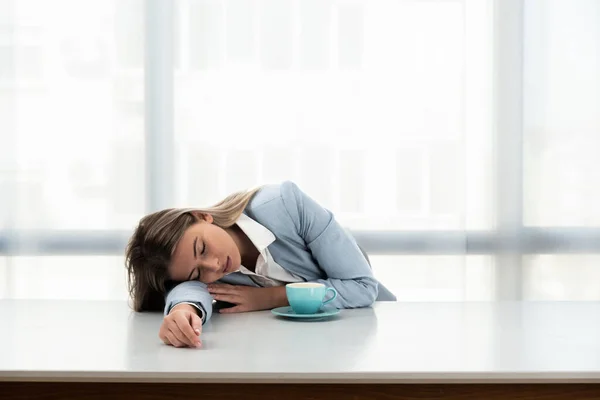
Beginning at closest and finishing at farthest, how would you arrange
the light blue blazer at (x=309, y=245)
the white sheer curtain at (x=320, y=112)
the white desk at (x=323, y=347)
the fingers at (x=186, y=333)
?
the white desk at (x=323, y=347) → the fingers at (x=186, y=333) → the light blue blazer at (x=309, y=245) → the white sheer curtain at (x=320, y=112)

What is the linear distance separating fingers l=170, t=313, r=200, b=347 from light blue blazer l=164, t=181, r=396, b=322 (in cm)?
51

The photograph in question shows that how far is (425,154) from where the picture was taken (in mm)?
3025

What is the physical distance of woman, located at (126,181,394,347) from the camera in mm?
1584

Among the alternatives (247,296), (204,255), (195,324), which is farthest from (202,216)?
(195,324)

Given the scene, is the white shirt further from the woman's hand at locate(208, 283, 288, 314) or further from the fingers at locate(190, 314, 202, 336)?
the fingers at locate(190, 314, 202, 336)

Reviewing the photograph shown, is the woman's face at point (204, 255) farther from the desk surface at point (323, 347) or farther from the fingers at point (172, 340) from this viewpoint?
the fingers at point (172, 340)

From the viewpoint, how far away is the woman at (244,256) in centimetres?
158

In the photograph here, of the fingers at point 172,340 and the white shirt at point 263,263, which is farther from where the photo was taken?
the white shirt at point 263,263

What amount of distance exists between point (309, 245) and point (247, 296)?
22cm

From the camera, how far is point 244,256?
179 centimetres

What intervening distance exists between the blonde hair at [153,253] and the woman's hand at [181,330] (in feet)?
0.99

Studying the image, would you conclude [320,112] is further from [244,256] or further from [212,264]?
[212,264]

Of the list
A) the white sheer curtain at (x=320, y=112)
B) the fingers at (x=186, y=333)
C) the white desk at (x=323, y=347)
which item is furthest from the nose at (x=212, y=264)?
the white sheer curtain at (x=320, y=112)

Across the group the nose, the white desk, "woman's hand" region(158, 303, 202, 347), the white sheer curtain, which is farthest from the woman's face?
the white sheer curtain
